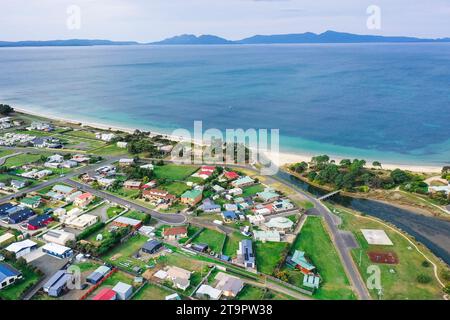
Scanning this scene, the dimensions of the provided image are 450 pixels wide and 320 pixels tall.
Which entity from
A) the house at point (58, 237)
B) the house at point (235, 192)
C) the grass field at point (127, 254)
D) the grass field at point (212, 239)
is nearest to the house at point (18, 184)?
the house at point (58, 237)

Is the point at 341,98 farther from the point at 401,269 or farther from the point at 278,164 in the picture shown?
the point at 401,269

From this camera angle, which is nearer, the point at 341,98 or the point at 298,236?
the point at 298,236

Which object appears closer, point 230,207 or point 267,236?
point 267,236

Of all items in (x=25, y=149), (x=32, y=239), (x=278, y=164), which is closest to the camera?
(x=32, y=239)

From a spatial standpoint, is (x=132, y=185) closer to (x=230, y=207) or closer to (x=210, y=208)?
(x=210, y=208)

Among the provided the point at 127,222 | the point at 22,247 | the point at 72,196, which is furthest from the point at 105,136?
the point at 22,247

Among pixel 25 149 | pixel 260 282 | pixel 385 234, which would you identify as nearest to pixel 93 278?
pixel 260 282
